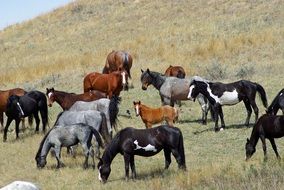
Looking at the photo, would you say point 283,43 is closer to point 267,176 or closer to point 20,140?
point 20,140

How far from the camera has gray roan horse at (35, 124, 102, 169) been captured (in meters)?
13.2

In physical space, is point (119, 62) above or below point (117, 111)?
above

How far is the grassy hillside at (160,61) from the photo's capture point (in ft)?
38.6

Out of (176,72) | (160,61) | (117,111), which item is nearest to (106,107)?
(117,111)

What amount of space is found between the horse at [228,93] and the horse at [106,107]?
2.49 metres

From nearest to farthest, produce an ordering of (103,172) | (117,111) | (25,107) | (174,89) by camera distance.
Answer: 1. (103,172)
2. (117,111)
3. (25,107)
4. (174,89)

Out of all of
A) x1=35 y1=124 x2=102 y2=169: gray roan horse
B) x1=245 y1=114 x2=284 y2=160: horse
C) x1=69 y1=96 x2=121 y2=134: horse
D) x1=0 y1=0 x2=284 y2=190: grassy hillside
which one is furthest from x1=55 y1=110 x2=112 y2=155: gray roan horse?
x1=245 y1=114 x2=284 y2=160: horse

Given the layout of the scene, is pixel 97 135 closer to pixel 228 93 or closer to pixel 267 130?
pixel 267 130

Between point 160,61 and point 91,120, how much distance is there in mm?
17223

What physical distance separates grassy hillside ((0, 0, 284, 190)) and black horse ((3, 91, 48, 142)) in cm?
64

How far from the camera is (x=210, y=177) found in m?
10.4

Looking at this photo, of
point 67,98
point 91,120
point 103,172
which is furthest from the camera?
point 67,98

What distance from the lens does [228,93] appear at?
53.9ft

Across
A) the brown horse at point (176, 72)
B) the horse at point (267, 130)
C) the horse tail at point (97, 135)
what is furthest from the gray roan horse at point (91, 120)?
the brown horse at point (176, 72)
